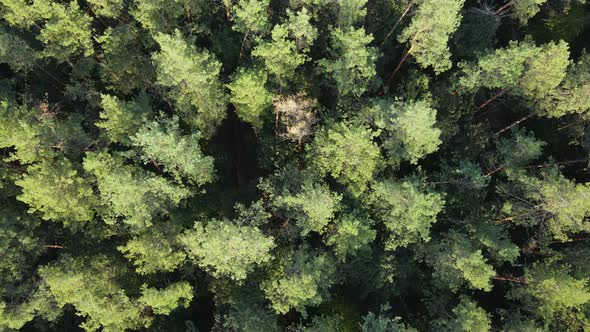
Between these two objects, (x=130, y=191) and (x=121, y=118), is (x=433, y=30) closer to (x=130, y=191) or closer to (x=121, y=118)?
(x=121, y=118)

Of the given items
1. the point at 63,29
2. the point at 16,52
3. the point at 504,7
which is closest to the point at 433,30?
the point at 504,7

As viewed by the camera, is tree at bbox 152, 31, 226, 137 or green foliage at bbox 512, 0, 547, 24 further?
green foliage at bbox 512, 0, 547, 24

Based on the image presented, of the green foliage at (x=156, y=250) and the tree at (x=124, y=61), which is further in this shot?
the tree at (x=124, y=61)

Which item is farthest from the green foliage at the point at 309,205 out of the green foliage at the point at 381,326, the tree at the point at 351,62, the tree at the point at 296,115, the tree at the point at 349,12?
the tree at the point at 349,12

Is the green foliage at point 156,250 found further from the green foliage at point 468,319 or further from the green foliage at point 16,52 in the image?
the green foliage at point 468,319

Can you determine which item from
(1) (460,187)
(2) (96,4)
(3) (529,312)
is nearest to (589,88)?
(1) (460,187)

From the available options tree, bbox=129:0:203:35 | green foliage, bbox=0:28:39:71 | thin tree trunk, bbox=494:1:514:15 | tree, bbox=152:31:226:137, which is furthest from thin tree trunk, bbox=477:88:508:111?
green foliage, bbox=0:28:39:71

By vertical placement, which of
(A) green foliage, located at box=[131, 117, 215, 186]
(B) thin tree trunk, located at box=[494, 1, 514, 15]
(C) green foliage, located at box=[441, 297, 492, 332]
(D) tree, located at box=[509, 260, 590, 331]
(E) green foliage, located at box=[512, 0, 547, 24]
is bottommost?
(C) green foliage, located at box=[441, 297, 492, 332]

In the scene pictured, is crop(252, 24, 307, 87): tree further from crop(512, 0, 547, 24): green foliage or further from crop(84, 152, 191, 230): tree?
crop(512, 0, 547, 24): green foliage
